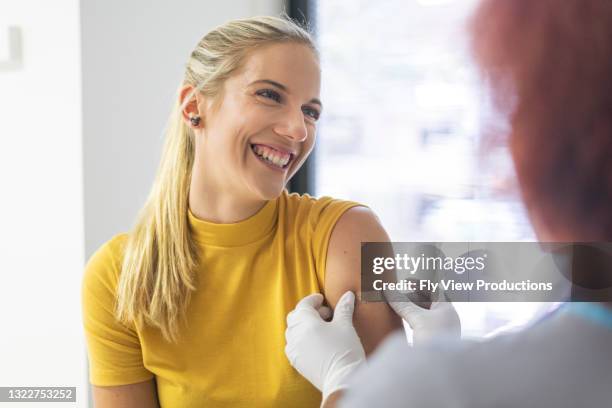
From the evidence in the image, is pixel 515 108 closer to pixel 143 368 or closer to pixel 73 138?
pixel 143 368

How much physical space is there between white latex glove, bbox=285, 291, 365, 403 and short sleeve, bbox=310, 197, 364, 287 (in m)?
0.04

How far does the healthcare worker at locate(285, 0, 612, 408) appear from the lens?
0.97ft

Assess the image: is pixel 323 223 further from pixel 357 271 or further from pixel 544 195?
pixel 544 195

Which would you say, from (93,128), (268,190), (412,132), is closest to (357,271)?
(268,190)

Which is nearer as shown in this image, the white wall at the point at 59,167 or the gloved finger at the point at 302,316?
the gloved finger at the point at 302,316

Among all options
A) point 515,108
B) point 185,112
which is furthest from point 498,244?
point 185,112

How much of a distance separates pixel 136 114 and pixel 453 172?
64 centimetres

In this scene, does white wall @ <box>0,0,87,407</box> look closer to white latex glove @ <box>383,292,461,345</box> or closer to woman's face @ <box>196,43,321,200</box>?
woman's face @ <box>196,43,321,200</box>

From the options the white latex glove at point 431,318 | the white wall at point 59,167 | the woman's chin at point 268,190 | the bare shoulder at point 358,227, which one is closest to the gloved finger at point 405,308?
the white latex glove at point 431,318

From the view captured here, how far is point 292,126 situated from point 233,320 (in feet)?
0.81

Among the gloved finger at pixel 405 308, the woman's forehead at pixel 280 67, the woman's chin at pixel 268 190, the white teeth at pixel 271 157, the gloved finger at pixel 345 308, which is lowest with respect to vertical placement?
the gloved finger at pixel 345 308

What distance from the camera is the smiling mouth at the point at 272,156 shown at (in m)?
0.83

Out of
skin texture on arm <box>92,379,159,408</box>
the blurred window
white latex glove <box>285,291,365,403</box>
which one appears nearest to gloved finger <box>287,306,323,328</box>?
white latex glove <box>285,291,365,403</box>

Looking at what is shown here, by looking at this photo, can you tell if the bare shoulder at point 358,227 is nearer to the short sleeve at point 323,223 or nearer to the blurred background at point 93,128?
the short sleeve at point 323,223
